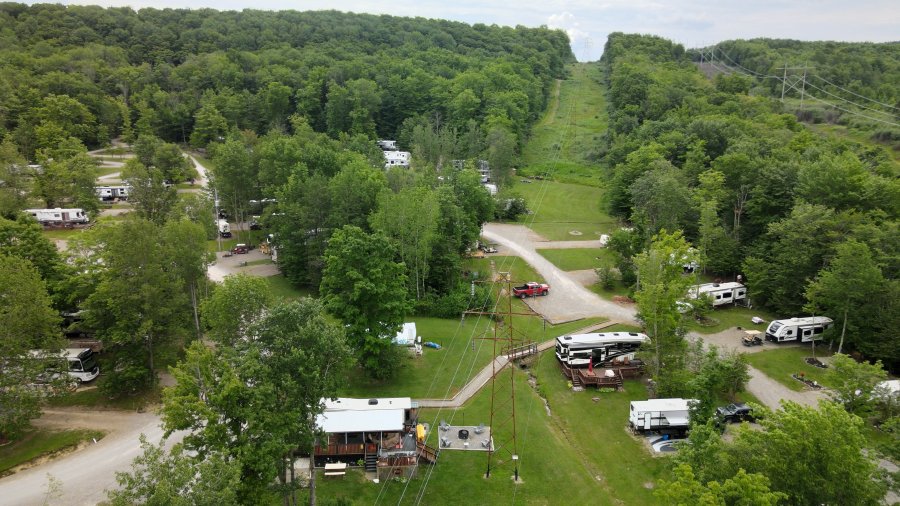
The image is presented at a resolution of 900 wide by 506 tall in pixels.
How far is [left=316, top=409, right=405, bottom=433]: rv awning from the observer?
1134 inches

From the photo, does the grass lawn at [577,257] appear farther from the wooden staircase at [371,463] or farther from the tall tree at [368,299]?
the wooden staircase at [371,463]

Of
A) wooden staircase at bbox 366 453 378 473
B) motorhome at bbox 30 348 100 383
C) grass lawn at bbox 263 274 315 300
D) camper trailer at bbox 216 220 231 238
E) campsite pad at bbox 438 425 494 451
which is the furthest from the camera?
camper trailer at bbox 216 220 231 238

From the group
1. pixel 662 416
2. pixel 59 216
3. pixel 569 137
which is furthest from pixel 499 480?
pixel 569 137

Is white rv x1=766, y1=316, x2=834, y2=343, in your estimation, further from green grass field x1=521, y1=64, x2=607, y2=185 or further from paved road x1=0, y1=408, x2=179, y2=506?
green grass field x1=521, y1=64, x2=607, y2=185

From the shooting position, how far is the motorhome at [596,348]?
3784 cm

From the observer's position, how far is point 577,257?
57812mm

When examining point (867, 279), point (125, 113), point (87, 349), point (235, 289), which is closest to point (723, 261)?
point (867, 279)

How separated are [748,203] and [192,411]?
51131 millimetres

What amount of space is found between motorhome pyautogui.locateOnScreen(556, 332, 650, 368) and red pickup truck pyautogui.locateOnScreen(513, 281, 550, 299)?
10.6 m

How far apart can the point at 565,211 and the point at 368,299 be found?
4316 centimetres

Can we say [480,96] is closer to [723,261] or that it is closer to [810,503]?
[723,261]

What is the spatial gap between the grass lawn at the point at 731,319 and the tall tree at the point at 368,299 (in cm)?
2368

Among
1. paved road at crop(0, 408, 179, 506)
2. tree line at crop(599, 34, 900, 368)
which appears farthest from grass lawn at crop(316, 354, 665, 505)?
tree line at crop(599, 34, 900, 368)

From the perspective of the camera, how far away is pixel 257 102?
319ft
